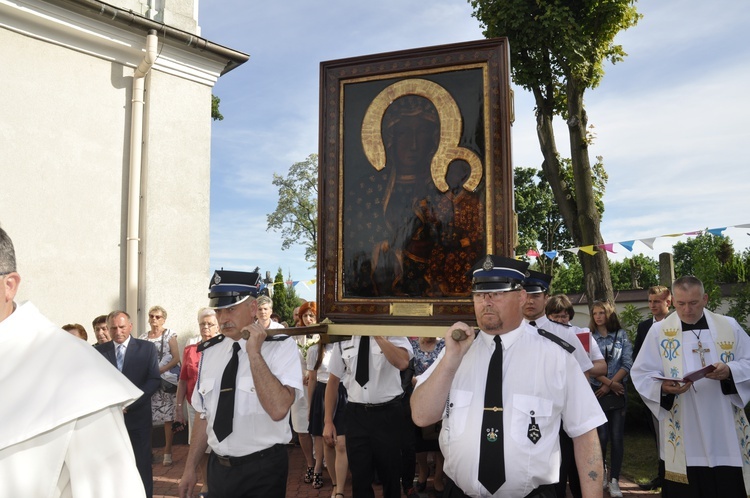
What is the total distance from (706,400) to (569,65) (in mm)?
9265

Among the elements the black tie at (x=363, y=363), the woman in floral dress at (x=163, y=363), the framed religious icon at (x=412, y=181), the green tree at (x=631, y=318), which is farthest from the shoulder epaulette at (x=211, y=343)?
the green tree at (x=631, y=318)

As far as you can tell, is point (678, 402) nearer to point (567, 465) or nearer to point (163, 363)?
point (567, 465)

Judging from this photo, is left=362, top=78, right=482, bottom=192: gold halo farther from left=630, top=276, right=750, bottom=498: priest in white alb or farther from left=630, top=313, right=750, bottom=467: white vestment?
left=630, top=313, right=750, bottom=467: white vestment

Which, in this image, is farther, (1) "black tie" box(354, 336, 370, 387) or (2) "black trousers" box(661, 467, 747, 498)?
(1) "black tie" box(354, 336, 370, 387)

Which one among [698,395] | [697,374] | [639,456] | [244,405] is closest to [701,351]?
[698,395]

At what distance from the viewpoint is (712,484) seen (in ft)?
17.0

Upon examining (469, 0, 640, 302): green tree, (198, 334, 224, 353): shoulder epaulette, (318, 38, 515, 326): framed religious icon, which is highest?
(469, 0, 640, 302): green tree

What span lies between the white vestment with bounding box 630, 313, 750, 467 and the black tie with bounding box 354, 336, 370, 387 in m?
2.35

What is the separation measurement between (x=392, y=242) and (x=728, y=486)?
349 centimetres

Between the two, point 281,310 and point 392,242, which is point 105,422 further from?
point 281,310

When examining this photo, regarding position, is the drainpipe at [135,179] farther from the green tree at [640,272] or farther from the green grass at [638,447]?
the green tree at [640,272]

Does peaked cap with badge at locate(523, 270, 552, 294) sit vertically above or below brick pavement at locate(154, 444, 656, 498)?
above

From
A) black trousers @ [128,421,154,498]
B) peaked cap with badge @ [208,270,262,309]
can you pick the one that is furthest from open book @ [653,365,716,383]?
black trousers @ [128,421,154,498]

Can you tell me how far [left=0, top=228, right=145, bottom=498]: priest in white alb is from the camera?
1.68 meters
